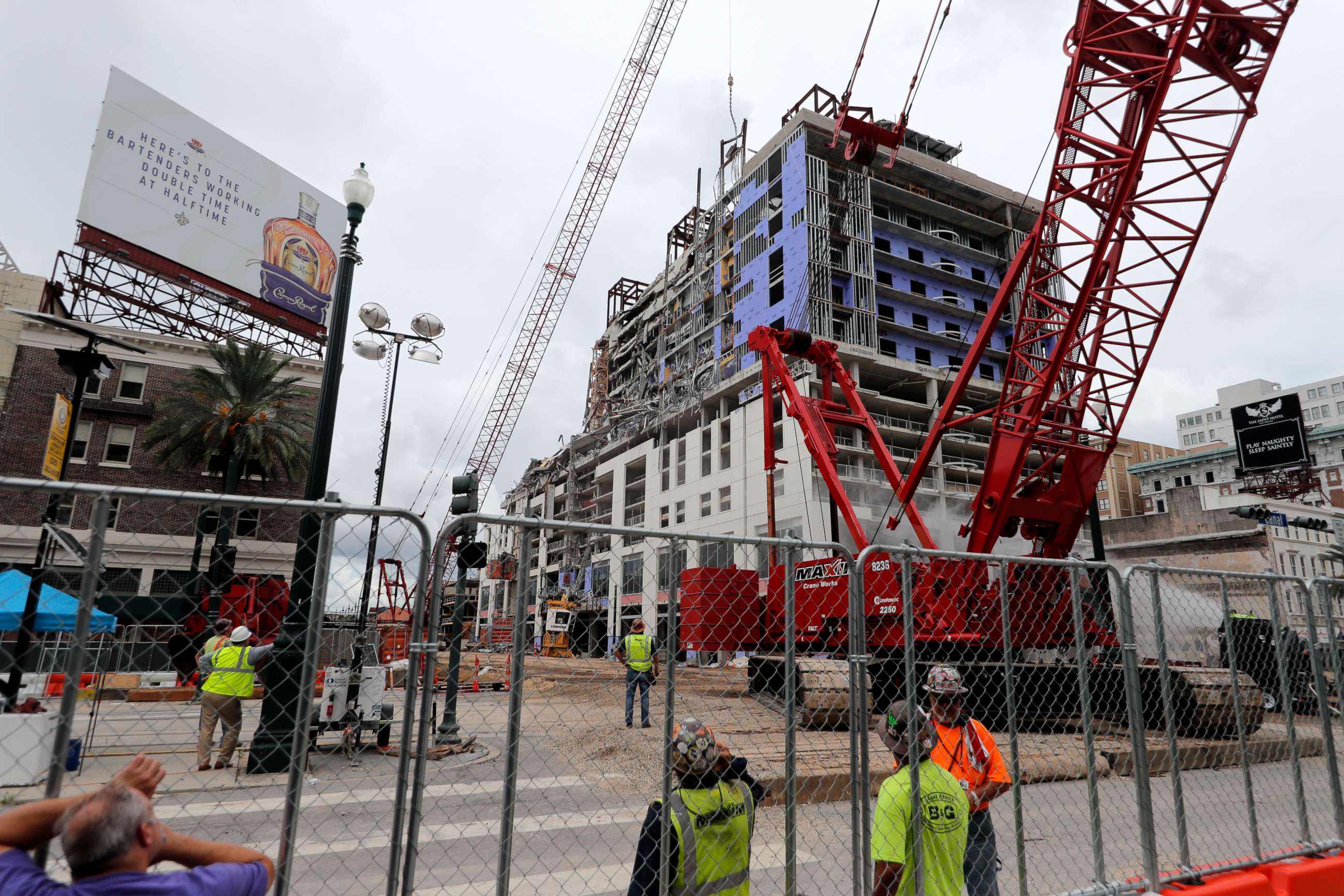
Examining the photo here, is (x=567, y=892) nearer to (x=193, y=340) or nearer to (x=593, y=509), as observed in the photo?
(x=193, y=340)

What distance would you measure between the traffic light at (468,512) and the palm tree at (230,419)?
2287 cm

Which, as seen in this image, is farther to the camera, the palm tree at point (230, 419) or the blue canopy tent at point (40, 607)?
the palm tree at point (230, 419)

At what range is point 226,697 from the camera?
9.26 metres

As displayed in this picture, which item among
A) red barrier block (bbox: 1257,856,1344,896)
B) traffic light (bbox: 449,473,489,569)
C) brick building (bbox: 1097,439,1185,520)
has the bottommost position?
red barrier block (bbox: 1257,856,1344,896)

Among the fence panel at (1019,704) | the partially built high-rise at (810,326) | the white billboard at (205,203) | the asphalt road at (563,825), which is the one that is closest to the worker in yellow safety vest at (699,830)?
the fence panel at (1019,704)

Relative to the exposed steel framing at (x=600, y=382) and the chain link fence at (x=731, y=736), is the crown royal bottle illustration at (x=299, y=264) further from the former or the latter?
the exposed steel framing at (x=600, y=382)

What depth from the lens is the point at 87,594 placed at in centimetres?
250

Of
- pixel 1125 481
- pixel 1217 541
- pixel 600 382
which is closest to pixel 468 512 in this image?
pixel 1217 541

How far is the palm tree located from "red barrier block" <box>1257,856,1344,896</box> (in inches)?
1185

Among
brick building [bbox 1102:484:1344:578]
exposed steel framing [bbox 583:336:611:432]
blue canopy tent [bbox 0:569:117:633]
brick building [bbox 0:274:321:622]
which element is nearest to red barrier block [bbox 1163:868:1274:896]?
blue canopy tent [bbox 0:569:117:633]

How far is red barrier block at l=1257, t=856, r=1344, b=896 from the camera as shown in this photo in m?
4.88

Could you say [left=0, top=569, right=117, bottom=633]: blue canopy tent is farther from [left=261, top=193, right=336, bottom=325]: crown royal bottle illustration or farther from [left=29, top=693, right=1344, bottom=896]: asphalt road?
[left=261, top=193, right=336, bottom=325]: crown royal bottle illustration

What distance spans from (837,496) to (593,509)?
48.4m

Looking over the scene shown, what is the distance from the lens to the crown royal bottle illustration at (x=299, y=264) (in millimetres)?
38969
